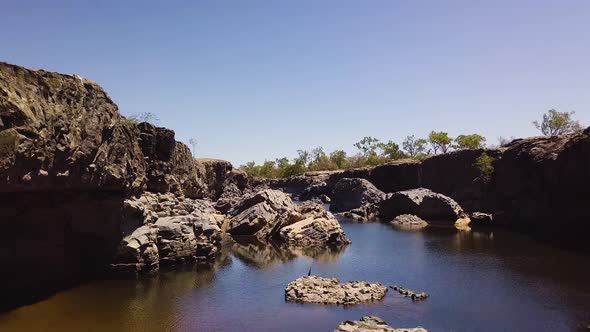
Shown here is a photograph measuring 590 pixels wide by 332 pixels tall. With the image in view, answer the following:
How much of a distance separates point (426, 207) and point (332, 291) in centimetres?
4352

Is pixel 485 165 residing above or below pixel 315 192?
above

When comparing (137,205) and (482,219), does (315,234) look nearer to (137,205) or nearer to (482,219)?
(137,205)

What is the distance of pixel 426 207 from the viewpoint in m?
70.9

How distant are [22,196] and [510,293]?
103 feet

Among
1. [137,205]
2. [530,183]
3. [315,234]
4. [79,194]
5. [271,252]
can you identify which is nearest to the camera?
[79,194]

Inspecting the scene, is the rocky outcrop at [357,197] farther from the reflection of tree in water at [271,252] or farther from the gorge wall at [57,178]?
the gorge wall at [57,178]

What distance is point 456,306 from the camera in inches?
1132

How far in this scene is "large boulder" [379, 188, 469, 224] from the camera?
228ft

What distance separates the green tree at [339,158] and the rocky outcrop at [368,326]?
131580 mm

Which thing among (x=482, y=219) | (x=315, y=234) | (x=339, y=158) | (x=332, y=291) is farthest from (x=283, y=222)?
(x=339, y=158)

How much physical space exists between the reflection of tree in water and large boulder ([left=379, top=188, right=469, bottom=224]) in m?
25.1

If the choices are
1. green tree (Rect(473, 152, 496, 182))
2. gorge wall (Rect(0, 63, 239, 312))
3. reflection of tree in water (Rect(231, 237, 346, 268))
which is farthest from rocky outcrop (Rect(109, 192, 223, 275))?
green tree (Rect(473, 152, 496, 182))

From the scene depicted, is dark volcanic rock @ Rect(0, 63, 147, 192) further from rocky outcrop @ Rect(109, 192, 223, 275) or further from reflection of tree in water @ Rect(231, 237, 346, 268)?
reflection of tree in water @ Rect(231, 237, 346, 268)

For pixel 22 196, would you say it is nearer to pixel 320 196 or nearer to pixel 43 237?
pixel 43 237
